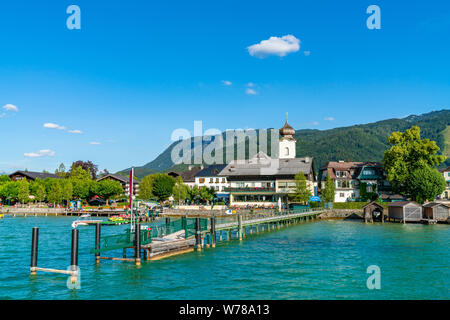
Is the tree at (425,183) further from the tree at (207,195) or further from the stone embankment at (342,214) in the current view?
the tree at (207,195)

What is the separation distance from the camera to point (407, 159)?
82.6 meters

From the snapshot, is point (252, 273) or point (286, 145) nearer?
point (252, 273)

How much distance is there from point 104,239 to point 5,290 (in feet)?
25.8

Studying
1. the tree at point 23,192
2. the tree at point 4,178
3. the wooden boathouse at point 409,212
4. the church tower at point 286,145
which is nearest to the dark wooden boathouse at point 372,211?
the wooden boathouse at point 409,212

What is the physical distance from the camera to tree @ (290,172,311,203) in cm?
8356

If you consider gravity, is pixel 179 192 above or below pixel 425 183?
below

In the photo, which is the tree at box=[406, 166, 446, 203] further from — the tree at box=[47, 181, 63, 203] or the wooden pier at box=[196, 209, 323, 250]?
the tree at box=[47, 181, 63, 203]

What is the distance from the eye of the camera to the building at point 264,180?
297 feet

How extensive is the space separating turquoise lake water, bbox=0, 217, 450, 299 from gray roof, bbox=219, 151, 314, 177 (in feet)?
159

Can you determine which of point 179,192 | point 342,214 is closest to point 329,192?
point 342,214

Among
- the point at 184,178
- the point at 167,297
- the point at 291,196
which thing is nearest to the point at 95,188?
the point at 184,178

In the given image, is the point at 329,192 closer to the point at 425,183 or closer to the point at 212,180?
the point at 425,183

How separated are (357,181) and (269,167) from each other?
2184cm

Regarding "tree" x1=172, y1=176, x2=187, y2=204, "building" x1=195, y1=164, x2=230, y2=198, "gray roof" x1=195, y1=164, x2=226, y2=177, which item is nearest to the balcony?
"tree" x1=172, y1=176, x2=187, y2=204
